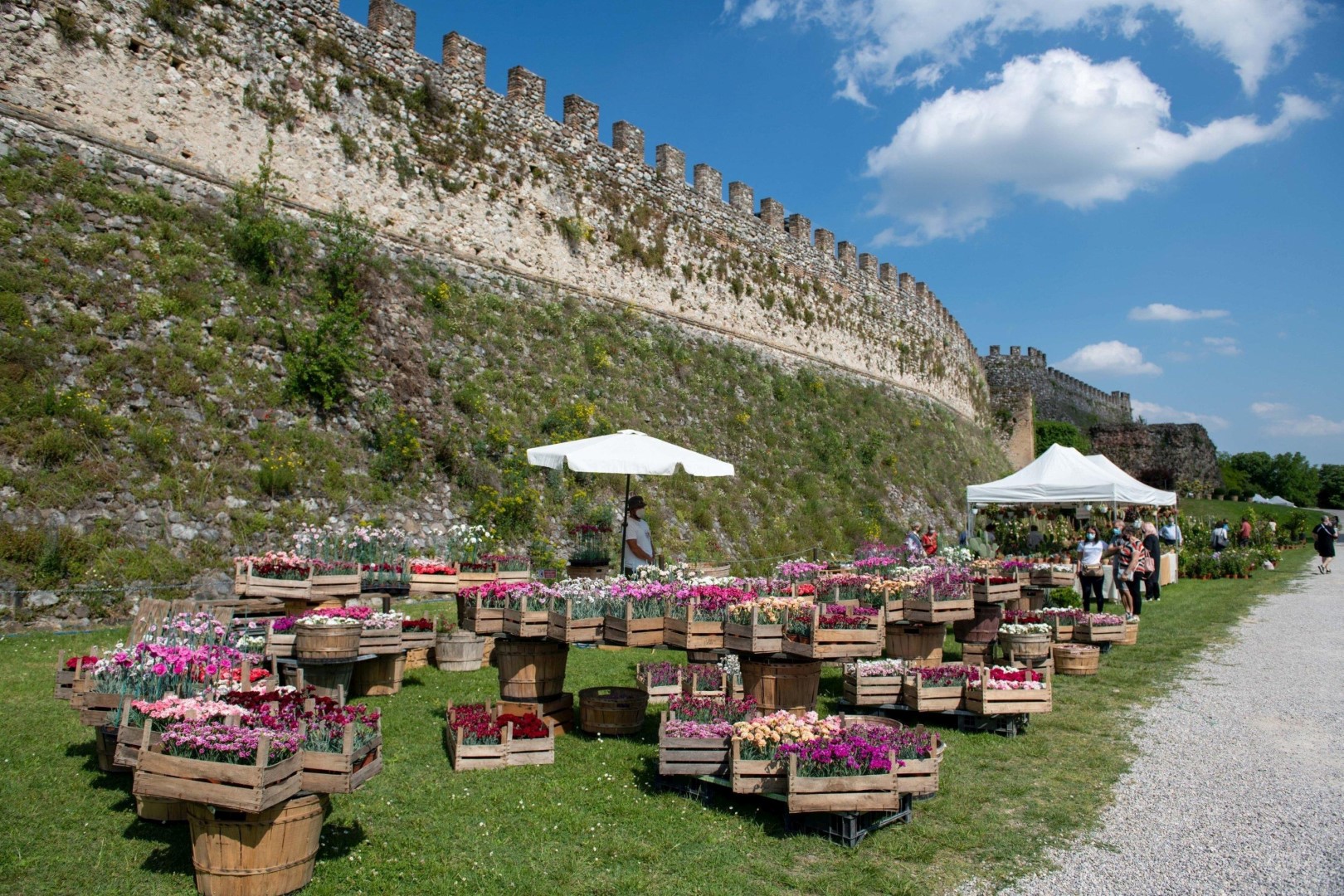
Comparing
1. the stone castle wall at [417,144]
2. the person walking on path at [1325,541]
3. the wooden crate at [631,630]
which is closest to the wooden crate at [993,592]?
the wooden crate at [631,630]

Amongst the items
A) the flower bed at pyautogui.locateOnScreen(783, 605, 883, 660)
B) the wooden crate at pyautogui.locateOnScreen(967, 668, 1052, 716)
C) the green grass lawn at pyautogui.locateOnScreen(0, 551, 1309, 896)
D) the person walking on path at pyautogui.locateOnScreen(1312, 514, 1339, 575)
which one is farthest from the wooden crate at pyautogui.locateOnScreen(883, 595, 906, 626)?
the person walking on path at pyautogui.locateOnScreen(1312, 514, 1339, 575)

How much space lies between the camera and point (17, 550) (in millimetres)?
8734

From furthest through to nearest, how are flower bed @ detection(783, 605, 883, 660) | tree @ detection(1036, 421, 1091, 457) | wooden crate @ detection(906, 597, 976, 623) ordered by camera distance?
tree @ detection(1036, 421, 1091, 457)
wooden crate @ detection(906, 597, 976, 623)
flower bed @ detection(783, 605, 883, 660)

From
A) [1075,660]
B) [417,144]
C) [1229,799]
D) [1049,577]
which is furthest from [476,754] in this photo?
[417,144]

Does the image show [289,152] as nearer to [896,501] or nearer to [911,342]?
[896,501]

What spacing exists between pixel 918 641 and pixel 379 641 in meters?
5.53

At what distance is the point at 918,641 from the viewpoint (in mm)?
9305

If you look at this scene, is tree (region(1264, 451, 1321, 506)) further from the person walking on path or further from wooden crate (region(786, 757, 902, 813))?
wooden crate (region(786, 757, 902, 813))

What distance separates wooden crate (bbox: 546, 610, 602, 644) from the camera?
6914mm

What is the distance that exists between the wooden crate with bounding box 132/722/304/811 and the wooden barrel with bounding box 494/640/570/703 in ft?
10.4

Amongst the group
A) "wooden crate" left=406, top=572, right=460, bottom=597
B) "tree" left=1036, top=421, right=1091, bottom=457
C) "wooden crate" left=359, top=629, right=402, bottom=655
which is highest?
"tree" left=1036, top=421, right=1091, bottom=457

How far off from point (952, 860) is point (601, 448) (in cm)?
714

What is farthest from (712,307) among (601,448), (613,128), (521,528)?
(601,448)

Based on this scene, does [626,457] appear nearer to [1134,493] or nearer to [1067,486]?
[1067,486]
